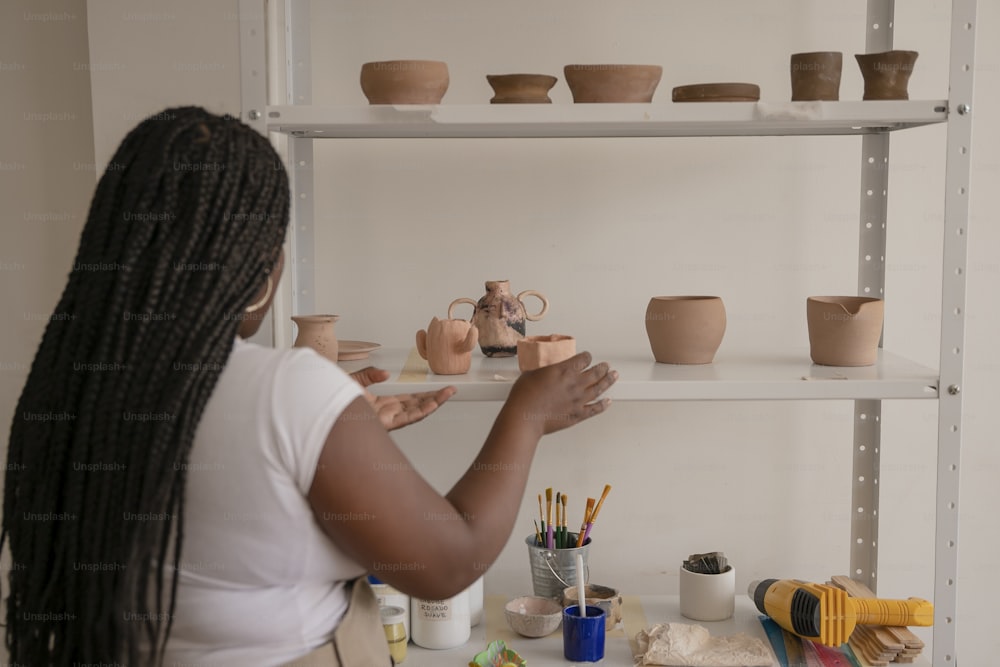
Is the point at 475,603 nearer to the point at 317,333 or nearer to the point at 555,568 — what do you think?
the point at 555,568

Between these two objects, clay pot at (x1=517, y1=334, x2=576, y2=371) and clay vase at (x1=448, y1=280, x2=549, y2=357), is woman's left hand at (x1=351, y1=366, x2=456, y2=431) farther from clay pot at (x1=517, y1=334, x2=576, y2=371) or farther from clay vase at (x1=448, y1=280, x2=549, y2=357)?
clay vase at (x1=448, y1=280, x2=549, y2=357)

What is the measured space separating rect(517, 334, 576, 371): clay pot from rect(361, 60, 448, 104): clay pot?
39 cm

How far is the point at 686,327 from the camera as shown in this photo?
4.99 ft

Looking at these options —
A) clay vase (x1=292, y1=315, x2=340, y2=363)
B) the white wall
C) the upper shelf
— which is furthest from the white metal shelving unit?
the white wall

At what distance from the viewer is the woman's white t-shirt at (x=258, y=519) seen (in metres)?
0.86

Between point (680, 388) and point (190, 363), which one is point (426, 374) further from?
point (190, 363)

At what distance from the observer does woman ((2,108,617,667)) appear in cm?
87

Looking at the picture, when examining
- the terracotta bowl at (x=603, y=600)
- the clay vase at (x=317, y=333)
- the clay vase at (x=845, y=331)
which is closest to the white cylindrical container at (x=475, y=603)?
the terracotta bowl at (x=603, y=600)

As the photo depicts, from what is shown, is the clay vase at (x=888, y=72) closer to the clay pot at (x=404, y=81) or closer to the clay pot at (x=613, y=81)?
the clay pot at (x=613, y=81)

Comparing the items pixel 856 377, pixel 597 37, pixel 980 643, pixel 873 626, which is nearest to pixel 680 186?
pixel 597 37

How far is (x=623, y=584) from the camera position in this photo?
6.51ft

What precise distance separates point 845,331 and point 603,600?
0.63m

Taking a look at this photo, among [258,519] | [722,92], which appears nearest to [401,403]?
[258,519]

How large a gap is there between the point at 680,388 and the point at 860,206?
70 centimetres
